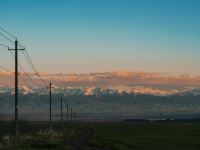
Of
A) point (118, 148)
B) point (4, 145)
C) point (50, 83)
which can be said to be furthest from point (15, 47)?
point (50, 83)

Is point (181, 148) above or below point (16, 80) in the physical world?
below

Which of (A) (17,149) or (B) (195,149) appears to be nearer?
(A) (17,149)

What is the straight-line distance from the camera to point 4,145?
5631cm

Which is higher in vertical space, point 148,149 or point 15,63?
point 15,63

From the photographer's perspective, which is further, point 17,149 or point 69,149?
point 69,149

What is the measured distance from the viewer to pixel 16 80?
196 ft

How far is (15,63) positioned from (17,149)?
40.9ft

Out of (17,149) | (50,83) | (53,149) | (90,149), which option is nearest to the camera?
(17,149)

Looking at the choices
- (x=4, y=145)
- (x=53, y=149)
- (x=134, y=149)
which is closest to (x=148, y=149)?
(x=134, y=149)

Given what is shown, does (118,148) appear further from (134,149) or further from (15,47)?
(15,47)

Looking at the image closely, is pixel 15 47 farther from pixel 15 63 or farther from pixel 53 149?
pixel 53 149

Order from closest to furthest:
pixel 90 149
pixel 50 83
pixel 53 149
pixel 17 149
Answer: pixel 17 149 < pixel 53 149 < pixel 90 149 < pixel 50 83

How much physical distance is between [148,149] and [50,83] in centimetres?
5367

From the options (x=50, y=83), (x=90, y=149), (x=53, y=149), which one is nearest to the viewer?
(x=53, y=149)
